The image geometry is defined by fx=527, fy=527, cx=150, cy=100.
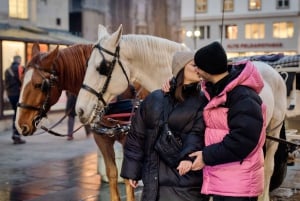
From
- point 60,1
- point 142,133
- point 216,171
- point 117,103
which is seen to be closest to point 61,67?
point 117,103

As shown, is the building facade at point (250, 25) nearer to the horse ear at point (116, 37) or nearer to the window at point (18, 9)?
the window at point (18, 9)

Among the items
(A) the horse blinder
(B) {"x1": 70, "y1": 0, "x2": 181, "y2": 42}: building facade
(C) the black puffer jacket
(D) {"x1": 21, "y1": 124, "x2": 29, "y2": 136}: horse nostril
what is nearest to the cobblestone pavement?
(D) {"x1": 21, "y1": 124, "x2": 29, "y2": 136}: horse nostril

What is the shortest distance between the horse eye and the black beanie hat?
159 cm

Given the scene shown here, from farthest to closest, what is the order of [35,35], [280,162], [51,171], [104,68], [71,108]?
1. [35,35]
2. [51,171]
3. [71,108]
4. [280,162]
5. [104,68]

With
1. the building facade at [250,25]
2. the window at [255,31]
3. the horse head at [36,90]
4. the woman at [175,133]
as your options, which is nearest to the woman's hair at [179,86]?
the woman at [175,133]

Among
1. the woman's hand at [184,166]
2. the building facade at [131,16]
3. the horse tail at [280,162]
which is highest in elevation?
the building facade at [131,16]

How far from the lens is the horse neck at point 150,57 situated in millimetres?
4809

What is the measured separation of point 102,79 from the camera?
472 cm

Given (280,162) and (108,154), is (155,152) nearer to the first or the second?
(108,154)

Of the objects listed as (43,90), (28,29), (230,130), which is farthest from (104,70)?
(28,29)

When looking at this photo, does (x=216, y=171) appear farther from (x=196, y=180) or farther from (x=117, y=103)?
(x=117, y=103)

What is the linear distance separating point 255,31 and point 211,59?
161 ft

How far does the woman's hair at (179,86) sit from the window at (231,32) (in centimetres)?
4900

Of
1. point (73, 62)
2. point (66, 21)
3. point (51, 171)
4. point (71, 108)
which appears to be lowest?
point (51, 171)
